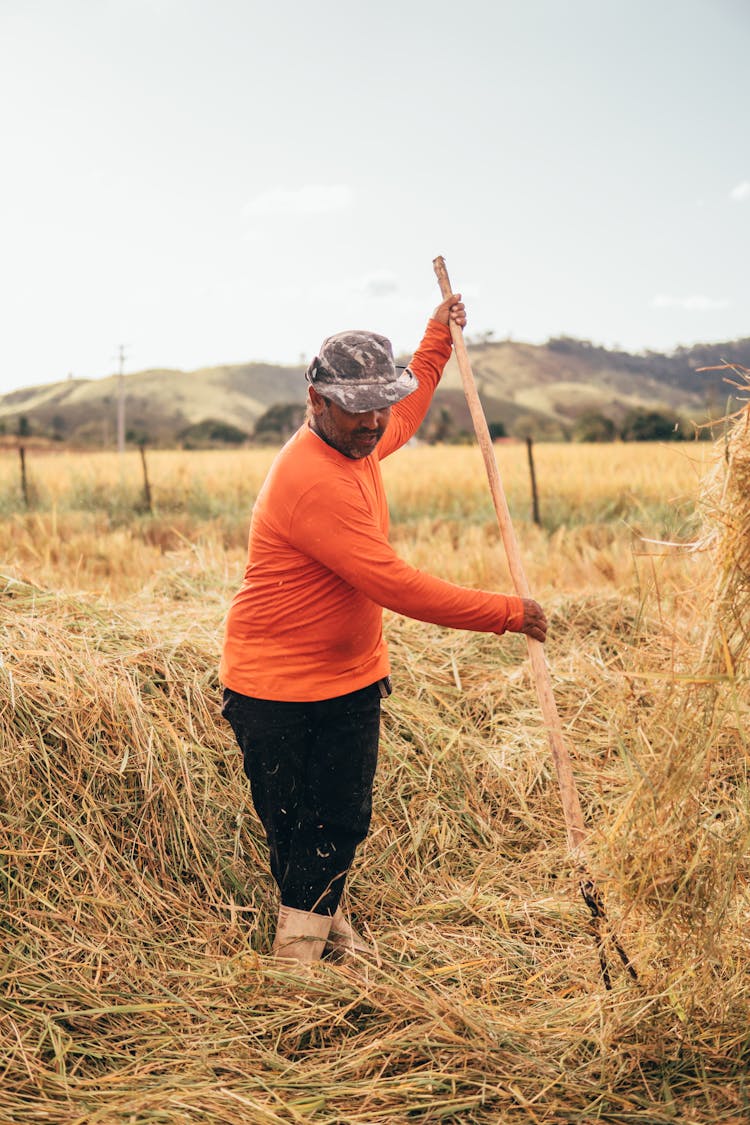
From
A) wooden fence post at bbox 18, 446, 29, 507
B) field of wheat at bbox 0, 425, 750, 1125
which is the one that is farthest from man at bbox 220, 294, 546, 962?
wooden fence post at bbox 18, 446, 29, 507

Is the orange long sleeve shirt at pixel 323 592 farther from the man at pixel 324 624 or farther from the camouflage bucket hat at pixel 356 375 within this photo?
the camouflage bucket hat at pixel 356 375

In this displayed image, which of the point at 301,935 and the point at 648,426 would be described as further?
the point at 648,426

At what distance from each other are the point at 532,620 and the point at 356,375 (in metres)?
0.70

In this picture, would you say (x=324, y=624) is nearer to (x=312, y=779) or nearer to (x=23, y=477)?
(x=312, y=779)

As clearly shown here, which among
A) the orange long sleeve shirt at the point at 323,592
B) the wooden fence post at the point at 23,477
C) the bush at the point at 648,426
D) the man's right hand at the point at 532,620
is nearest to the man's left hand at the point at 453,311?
the orange long sleeve shirt at the point at 323,592

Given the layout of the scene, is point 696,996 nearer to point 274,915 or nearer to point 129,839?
point 274,915

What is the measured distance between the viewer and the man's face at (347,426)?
223cm

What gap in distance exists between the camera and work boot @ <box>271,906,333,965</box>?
2473mm

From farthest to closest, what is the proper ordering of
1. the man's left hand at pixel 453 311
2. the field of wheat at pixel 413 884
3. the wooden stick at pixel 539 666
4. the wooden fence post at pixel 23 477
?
the wooden fence post at pixel 23 477 → the man's left hand at pixel 453 311 → the wooden stick at pixel 539 666 → the field of wheat at pixel 413 884

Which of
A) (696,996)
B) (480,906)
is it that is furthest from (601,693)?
(696,996)

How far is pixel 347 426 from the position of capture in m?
2.24

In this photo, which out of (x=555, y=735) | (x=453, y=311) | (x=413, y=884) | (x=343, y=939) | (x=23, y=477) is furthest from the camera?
(x=23, y=477)

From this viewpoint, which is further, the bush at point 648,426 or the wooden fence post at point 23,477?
the bush at point 648,426

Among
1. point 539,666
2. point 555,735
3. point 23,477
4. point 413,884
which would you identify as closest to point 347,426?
point 539,666
